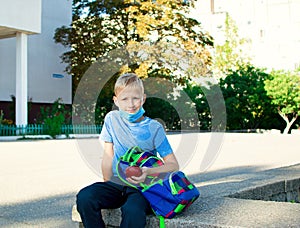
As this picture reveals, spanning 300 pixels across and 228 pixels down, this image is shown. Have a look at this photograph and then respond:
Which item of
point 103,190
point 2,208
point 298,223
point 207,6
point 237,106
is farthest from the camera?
point 207,6

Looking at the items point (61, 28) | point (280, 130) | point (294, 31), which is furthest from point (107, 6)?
point (294, 31)

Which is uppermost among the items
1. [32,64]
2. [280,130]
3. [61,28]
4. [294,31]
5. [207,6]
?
[207,6]

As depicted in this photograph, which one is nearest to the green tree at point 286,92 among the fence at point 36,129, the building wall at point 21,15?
the fence at point 36,129

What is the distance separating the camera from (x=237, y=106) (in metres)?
30.3

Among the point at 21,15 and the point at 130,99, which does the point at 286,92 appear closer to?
the point at 21,15

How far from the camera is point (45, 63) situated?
2597 centimetres

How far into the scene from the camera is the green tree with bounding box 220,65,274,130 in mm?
29734

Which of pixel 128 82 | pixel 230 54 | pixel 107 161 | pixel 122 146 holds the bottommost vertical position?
pixel 107 161

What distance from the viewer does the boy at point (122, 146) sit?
2.95 meters

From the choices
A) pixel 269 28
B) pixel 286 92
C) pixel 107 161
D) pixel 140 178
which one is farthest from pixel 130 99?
pixel 269 28

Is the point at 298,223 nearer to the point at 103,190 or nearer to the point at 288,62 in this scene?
the point at 103,190

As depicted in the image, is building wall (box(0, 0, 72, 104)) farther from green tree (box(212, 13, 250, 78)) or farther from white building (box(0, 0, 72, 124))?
green tree (box(212, 13, 250, 78))

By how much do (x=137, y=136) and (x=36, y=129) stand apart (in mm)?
17301

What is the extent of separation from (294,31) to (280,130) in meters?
23.1
